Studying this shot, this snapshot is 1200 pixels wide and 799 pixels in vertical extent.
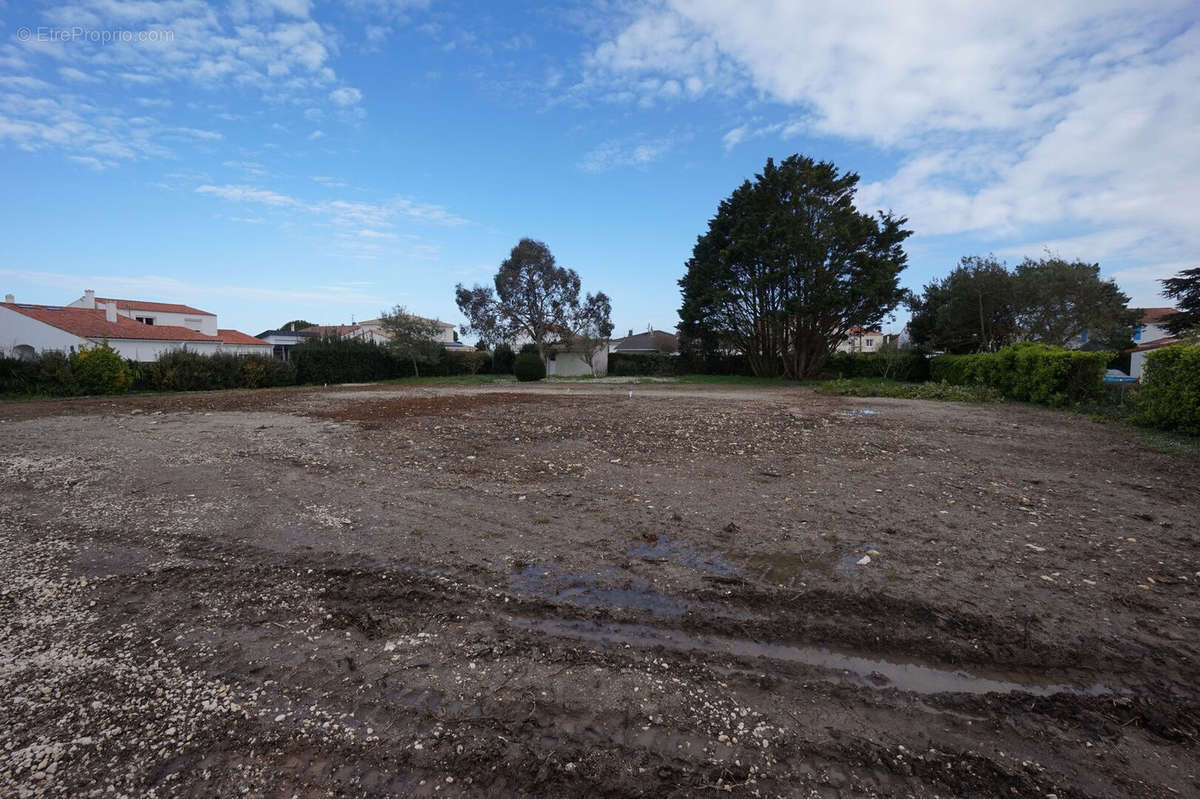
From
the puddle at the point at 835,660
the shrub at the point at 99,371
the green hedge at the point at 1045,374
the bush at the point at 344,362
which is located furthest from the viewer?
the bush at the point at 344,362

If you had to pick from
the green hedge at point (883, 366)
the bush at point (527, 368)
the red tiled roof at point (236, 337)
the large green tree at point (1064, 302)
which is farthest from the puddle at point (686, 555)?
the red tiled roof at point (236, 337)

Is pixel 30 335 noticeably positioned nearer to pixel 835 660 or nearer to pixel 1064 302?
pixel 835 660

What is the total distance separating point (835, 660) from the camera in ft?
8.73

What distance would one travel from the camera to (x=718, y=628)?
295 centimetres

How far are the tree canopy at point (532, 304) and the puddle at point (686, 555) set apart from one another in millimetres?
34013

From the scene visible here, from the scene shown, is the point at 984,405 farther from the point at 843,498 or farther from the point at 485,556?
the point at 485,556

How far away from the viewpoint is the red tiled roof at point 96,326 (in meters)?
27.7

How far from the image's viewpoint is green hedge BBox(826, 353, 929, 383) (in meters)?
29.5

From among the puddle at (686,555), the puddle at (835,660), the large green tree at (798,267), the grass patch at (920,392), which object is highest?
the large green tree at (798,267)

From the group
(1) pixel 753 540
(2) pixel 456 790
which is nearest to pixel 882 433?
(1) pixel 753 540

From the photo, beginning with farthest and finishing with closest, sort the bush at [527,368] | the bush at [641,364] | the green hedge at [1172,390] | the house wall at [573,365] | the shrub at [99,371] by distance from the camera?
the house wall at [573,365], the bush at [641,364], the bush at [527,368], the shrub at [99,371], the green hedge at [1172,390]

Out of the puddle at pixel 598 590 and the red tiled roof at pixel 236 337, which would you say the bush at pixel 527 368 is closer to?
the red tiled roof at pixel 236 337

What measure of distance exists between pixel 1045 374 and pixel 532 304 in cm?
2921

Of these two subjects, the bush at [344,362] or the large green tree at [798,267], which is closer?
the large green tree at [798,267]
